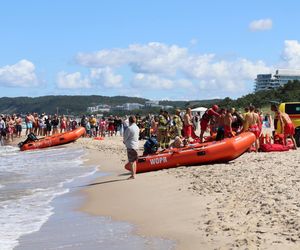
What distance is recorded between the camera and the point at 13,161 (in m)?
19.7

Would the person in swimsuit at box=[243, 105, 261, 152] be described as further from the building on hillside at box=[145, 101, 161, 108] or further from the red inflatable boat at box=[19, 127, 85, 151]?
the building on hillside at box=[145, 101, 161, 108]

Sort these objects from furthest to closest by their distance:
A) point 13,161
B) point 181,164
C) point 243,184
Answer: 1. point 13,161
2. point 181,164
3. point 243,184

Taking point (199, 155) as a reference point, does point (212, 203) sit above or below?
below

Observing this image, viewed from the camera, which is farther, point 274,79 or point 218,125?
point 274,79

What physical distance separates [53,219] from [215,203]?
243 cm

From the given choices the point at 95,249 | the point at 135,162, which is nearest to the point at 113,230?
the point at 95,249

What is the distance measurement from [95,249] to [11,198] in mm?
5054

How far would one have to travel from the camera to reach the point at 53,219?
809 centimetres

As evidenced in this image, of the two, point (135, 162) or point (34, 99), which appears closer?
point (135, 162)

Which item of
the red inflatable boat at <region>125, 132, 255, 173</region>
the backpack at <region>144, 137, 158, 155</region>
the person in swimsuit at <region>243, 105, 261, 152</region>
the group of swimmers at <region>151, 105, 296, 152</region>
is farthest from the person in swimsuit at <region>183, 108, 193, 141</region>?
the red inflatable boat at <region>125, 132, 255, 173</region>

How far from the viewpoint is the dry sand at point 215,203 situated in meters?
5.71

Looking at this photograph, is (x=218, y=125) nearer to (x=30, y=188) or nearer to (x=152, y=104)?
(x=30, y=188)

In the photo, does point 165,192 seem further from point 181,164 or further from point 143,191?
point 181,164

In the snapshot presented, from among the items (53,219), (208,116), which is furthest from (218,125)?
(53,219)
